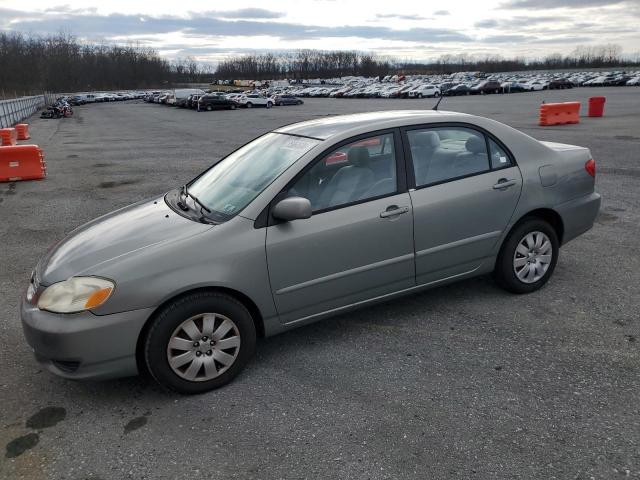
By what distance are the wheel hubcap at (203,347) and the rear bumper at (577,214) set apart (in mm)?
2988

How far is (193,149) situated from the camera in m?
17.4

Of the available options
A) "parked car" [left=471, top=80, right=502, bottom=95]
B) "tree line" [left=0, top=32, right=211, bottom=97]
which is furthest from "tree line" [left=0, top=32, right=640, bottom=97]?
"parked car" [left=471, top=80, right=502, bottom=95]

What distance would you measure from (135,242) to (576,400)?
112 inches

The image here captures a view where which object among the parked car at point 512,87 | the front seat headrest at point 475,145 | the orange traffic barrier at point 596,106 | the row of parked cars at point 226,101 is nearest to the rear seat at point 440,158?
the front seat headrest at point 475,145

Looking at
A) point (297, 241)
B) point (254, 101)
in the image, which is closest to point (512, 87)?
point (254, 101)

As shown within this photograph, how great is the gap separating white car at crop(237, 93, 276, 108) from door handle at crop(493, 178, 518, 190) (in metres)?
45.5

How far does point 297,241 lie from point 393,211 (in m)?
0.77

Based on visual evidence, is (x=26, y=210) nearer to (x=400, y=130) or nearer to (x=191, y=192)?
(x=191, y=192)

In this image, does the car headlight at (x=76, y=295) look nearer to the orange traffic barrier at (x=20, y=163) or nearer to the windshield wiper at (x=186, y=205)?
the windshield wiper at (x=186, y=205)

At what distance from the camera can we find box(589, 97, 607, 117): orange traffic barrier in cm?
2194

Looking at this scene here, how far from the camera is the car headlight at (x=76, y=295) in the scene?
3.02 metres

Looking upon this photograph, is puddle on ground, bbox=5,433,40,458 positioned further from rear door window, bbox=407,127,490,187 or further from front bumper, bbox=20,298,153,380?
rear door window, bbox=407,127,490,187

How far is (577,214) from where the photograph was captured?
468 cm

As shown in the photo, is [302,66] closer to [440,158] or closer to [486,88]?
[486,88]
